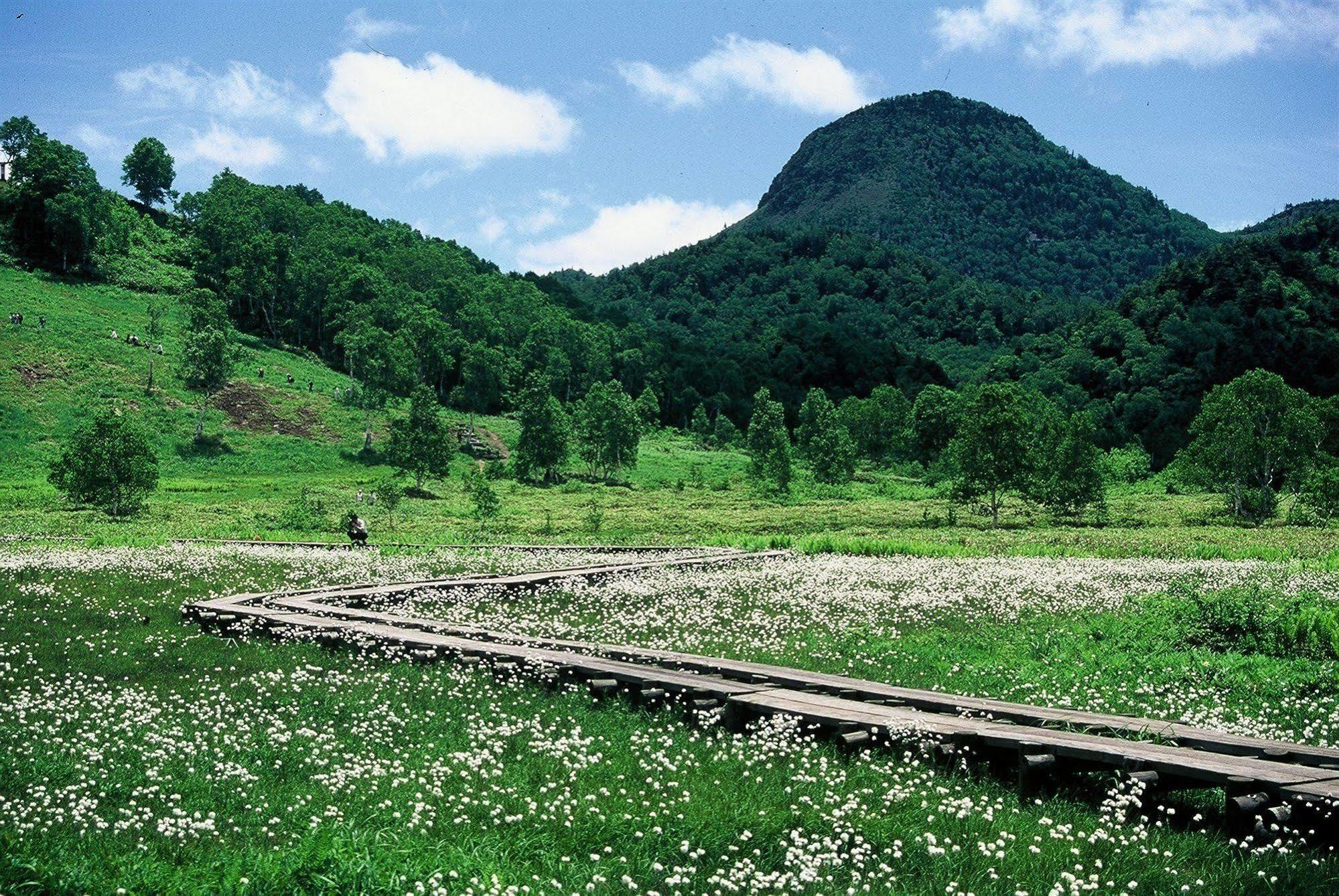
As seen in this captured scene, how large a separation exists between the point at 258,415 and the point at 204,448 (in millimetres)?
13530

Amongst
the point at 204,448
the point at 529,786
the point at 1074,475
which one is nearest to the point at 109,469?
the point at 204,448

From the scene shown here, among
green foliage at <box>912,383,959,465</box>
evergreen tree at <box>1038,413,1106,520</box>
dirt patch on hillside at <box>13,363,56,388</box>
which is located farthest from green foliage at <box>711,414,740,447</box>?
dirt patch on hillside at <box>13,363,56,388</box>

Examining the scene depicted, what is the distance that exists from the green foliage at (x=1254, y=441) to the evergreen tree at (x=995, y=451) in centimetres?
1631

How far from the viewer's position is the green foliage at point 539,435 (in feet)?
310

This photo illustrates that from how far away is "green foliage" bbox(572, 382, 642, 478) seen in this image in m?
100

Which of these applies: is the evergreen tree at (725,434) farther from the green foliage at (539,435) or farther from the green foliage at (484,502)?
the green foliage at (484,502)

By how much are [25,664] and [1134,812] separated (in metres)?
16.5

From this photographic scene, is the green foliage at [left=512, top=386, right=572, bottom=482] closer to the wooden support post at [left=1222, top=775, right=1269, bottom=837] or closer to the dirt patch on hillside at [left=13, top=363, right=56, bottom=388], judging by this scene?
the dirt patch on hillside at [left=13, top=363, right=56, bottom=388]

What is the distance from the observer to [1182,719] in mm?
12758

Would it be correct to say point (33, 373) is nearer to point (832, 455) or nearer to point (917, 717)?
point (832, 455)

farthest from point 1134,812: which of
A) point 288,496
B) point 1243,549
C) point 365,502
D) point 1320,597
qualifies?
point 288,496

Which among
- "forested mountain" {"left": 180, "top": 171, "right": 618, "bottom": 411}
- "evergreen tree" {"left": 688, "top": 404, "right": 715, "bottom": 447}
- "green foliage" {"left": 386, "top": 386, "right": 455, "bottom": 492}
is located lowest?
"green foliage" {"left": 386, "top": 386, "right": 455, "bottom": 492}

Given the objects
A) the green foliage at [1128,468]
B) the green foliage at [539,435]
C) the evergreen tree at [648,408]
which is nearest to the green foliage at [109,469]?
the green foliage at [539,435]

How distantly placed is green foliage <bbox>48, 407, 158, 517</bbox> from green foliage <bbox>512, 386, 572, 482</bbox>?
39.8 metres
